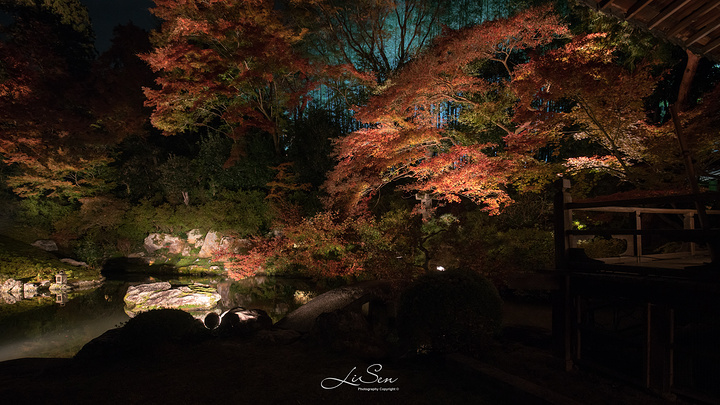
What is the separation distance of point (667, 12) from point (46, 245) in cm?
2042

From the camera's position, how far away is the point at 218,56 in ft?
44.2

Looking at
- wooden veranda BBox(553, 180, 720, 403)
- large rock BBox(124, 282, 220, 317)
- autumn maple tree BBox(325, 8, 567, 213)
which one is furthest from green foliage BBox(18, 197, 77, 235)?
wooden veranda BBox(553, 180, 720, 403)

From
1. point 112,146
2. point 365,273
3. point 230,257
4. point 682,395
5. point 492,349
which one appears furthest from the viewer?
point 112,146

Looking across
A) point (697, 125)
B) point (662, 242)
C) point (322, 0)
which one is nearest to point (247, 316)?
point (697, 125)

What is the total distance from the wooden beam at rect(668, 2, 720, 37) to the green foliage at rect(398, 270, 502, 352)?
352 cm

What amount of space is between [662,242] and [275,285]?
11774 mm

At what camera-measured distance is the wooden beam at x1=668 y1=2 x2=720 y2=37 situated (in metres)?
1.93

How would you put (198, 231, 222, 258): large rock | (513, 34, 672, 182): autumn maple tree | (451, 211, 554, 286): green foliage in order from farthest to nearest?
(198, 231, 222, 258): large rock → (451, 211, 554, 286): green foliage → (513, 34, 672, 182): autumn maple tree

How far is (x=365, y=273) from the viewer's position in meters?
10.6

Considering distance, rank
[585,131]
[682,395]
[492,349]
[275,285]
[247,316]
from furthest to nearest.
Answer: [275,285]
[585,131]
[247,316]
[492,349]
[682,395]

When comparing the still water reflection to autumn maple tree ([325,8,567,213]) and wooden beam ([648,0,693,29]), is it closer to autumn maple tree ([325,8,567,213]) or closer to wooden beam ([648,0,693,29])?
autumn maple tree ([325,8,567,213])

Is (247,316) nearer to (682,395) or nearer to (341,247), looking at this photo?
(341,247)

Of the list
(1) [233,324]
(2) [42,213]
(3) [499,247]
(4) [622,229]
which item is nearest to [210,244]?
(2) [42,213]

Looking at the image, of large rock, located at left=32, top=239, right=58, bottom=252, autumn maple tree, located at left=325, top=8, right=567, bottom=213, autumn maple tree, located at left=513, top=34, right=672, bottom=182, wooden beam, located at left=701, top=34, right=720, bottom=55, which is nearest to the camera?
wooden beam, located at left=701, top=34, right=720, bottom=55
